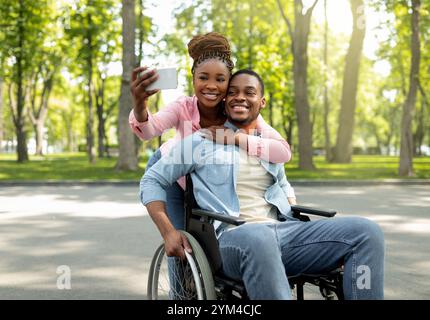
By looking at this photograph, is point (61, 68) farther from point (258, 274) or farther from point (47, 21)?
point (258, 274)

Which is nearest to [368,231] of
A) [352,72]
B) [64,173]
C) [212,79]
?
[212,79]

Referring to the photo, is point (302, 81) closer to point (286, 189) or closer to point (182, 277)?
point (286, 189)

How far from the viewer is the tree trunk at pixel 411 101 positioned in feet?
59.8

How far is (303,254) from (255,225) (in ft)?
0.95

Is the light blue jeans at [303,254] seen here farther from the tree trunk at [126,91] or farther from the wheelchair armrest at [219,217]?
the tree trunk at [126,91]

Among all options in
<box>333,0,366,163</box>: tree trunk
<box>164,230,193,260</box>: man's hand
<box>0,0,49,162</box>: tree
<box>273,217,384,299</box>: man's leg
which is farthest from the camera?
<box>333,0,366,163</box>: tree trunk

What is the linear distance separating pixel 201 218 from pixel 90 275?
2513mm

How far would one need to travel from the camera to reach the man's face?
10.5 feet

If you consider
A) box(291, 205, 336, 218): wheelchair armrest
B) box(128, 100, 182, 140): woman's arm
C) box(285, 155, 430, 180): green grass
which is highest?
box(128, 100, 182, 140): woman's arm

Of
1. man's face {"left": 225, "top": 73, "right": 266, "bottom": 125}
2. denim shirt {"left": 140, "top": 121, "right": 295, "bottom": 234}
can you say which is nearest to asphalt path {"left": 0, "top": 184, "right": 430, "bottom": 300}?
denim shirt {"left": 140, "top": 121, "right": 295, "bottom": 234}

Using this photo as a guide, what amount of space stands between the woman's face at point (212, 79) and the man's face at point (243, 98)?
0.04 metres

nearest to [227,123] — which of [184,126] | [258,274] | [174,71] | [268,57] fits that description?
[184,126]

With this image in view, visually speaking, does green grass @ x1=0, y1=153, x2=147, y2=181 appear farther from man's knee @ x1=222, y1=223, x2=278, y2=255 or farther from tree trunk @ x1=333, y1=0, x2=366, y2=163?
man's knee @ x1=222, y1=223, x2=278, y2=255
